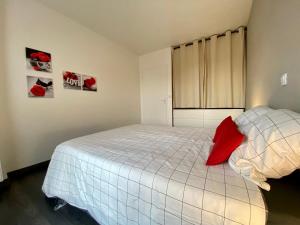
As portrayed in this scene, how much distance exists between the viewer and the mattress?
2.22 ft

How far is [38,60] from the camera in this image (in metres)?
2.30

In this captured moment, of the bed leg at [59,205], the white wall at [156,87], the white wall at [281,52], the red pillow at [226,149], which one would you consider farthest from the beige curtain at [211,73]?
the bed leg at [59,205]

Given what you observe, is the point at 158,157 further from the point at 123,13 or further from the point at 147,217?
the point at 123,13

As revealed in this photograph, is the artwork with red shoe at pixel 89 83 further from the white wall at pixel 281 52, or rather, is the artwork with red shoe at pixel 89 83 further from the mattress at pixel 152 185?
the white wall at pixel 281 52

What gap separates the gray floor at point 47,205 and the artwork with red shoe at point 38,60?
1618 millimetres

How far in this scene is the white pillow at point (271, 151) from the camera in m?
0.68

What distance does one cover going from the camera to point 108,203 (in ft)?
3.36

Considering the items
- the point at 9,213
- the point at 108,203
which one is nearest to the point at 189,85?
the point at 108,203

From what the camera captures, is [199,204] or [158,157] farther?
[158,157]

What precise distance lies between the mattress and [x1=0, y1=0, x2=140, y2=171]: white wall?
1.19 metres

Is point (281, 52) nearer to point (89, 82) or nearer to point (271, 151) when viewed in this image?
point (271, 151)

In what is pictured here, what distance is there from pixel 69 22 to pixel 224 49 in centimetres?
326

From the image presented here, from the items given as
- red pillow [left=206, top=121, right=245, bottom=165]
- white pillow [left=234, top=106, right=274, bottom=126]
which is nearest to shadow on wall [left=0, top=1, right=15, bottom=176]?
red pillow [left=206, top=121, right=245, bottom=165]

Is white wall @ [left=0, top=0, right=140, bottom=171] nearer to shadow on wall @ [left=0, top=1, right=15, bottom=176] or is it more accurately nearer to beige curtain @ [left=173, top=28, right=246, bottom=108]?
shadow on wall @ [left=0, top=1, right=15, bottom=176]
